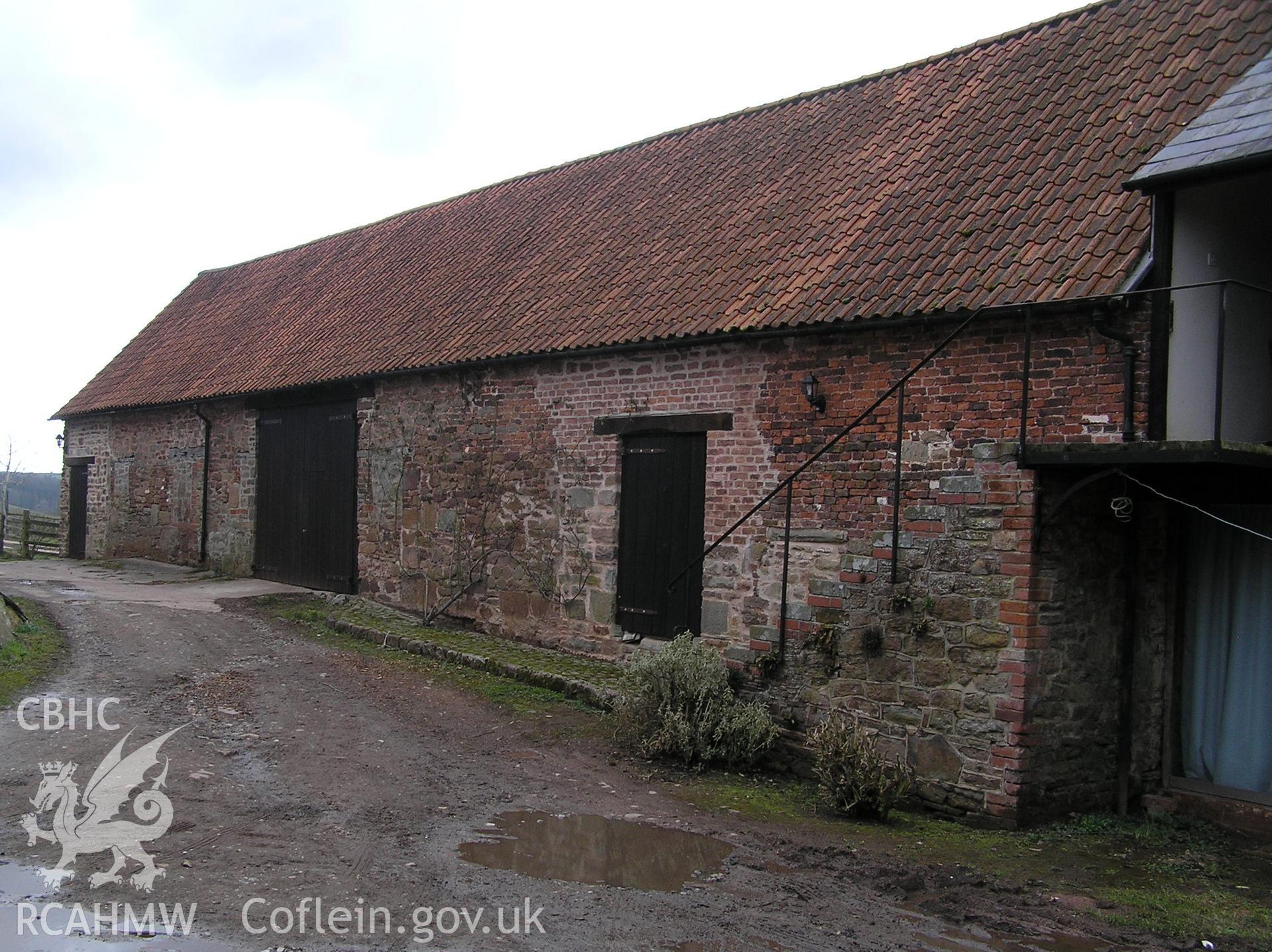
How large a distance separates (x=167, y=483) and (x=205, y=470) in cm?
169

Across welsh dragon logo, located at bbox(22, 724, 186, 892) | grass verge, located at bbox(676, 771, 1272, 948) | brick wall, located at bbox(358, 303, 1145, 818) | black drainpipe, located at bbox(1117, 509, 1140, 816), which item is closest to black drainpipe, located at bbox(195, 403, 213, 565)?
brick wall, located at bbox(358, 303, 1145, 818)

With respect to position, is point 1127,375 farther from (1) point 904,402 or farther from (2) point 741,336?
(2) point 741,336

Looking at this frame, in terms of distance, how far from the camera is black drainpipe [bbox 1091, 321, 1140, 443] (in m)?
6.61

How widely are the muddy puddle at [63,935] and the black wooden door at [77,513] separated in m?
19.7

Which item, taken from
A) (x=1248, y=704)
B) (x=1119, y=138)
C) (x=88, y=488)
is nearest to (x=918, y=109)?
(x=1119, y=138)

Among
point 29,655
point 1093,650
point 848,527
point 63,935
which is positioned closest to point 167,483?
point 29,655

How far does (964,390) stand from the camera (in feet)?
24.5

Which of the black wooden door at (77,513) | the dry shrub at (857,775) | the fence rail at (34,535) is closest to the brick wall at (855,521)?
the dry shrub at (857,775)

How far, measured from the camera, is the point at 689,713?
820cm

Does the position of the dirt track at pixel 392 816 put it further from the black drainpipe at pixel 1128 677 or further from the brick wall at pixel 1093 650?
the black drainpipe at pixel 1128 677

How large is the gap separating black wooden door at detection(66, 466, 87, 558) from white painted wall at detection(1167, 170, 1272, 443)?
22.2m

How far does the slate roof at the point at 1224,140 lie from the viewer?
6.17 metres

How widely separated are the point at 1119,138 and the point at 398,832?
24.0 feet

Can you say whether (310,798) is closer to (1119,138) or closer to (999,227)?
(999,227)
